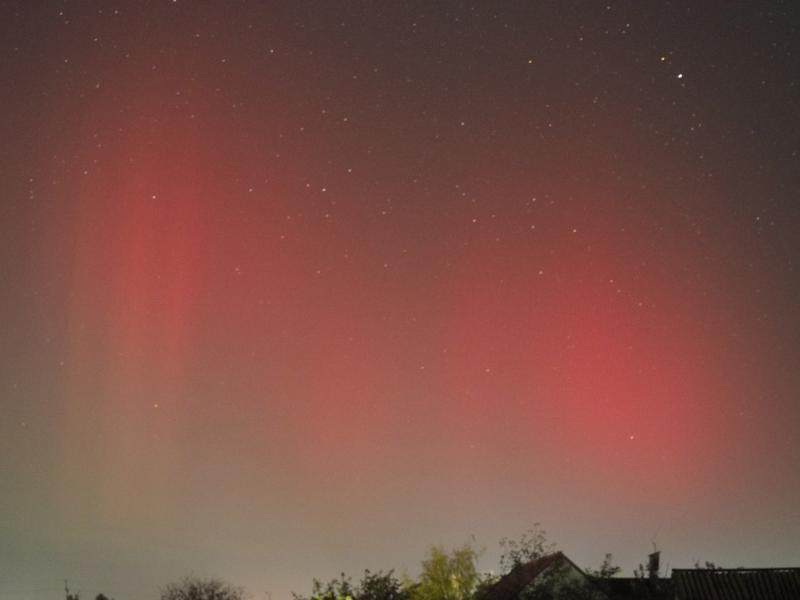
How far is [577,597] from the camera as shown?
1694 inches

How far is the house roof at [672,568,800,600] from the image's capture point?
4291 cm

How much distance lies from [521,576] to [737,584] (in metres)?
9.36

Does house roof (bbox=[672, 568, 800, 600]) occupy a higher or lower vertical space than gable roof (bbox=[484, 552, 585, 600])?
lower

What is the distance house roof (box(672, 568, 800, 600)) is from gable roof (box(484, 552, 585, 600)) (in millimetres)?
4536

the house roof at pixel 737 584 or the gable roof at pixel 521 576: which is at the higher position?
the gable roof at pixel 521 576

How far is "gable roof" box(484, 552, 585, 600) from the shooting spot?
44.9 metres

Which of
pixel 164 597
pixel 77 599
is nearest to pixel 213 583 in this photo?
pixel 164 597

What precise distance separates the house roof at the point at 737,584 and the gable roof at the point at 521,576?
179 inches

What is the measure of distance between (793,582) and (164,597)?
4008cm

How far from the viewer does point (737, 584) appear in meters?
44.0

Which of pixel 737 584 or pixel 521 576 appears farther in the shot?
pixel 521 576

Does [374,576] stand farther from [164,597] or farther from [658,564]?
[164,597]

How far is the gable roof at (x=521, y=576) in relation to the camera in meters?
44.9

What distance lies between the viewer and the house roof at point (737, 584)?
42906 mm
